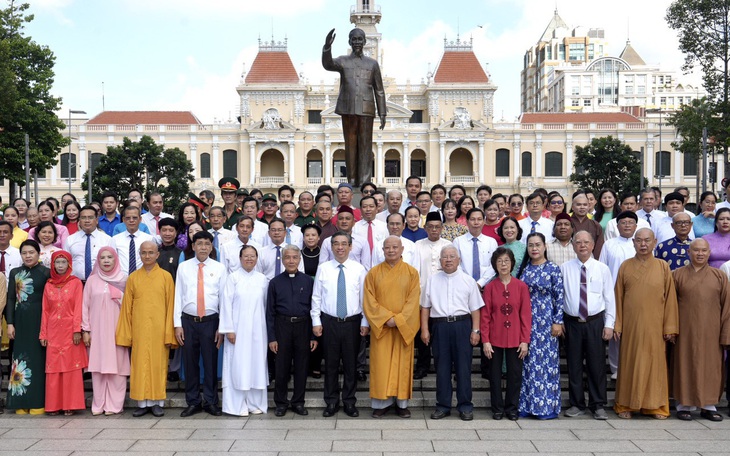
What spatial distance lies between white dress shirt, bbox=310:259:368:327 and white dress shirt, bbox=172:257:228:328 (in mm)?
929

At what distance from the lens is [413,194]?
1034 centimetres

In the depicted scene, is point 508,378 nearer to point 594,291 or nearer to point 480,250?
point 594,291

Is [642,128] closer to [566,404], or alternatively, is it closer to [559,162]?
[559,162]

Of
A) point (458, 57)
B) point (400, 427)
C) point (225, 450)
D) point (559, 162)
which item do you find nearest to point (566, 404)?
point (400, 427)

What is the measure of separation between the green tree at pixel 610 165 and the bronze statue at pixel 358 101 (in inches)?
1344

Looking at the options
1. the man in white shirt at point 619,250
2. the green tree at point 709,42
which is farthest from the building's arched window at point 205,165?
the man in white shirt at point 619,250

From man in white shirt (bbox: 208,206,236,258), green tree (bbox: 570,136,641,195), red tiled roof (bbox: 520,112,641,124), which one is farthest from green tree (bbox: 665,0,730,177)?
red tiled roof (bbox: 520,112,641,124)

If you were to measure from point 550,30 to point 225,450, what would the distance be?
4891 inches

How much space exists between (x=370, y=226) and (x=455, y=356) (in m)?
1.98

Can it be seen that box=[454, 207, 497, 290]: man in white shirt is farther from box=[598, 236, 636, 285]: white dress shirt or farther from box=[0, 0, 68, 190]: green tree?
box=[0, 0, 68, 190]: green tree

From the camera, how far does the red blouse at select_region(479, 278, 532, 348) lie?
6742 mm

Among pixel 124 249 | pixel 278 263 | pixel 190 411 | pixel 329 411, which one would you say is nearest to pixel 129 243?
pixel 124 249

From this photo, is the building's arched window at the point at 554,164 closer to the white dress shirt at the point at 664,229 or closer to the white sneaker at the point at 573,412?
the white dress shirt at the point at 664,229

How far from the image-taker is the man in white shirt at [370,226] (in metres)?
8.16
